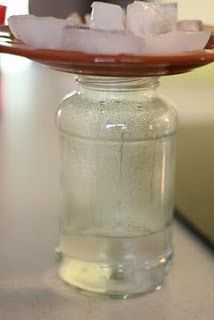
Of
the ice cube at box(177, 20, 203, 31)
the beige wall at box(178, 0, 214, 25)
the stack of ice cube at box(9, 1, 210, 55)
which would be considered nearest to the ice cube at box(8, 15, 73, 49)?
the stack of ice cube at box(9, 1, 210, 55)

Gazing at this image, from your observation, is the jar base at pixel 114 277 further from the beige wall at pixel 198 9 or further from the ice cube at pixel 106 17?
the beige wall at pixel 198 9

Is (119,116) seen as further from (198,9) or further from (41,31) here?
(198,9)

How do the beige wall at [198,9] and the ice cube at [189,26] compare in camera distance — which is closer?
the ice cube at [189,26]

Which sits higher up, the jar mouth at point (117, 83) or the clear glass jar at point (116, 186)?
the jar mouth at point (117, 83)

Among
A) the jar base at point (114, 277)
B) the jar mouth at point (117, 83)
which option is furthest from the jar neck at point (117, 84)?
the jar base at point (114, 277)

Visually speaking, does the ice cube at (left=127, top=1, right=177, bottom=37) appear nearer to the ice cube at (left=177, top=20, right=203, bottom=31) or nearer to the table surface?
the ice cube at (left=177, top=20, right=203, bottom=31)

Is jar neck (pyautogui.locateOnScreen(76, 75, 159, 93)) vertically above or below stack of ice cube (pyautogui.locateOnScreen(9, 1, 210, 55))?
below

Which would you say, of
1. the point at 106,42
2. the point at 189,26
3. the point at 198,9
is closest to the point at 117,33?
the point at 106,42
